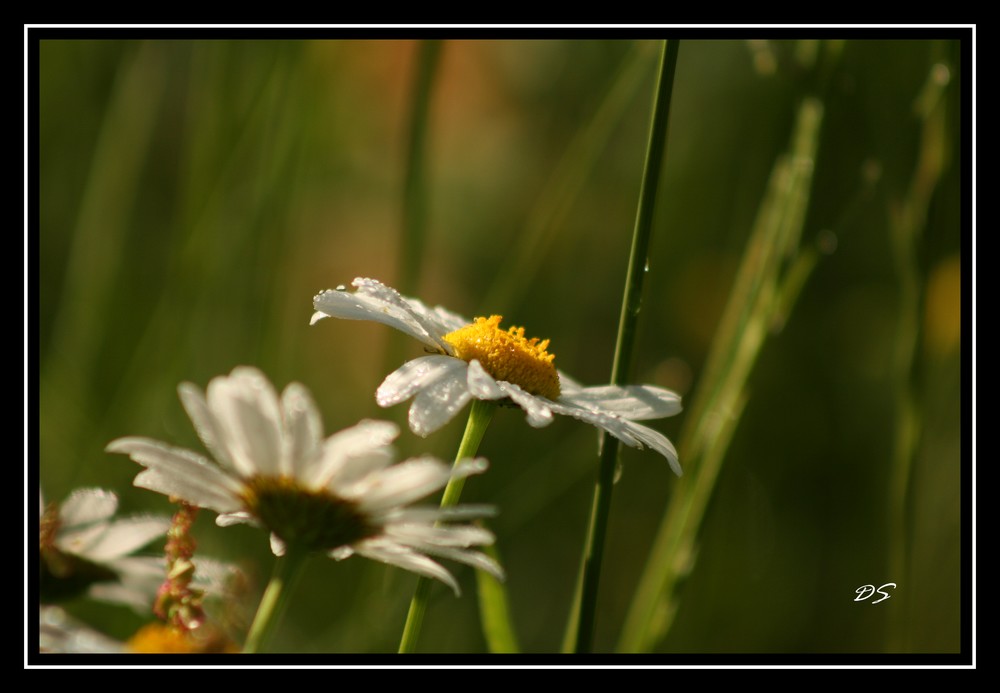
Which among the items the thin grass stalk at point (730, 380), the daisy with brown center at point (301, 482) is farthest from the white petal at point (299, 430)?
the thin grass stalk at point (730, 380)

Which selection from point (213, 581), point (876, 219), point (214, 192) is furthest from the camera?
point (876, 219)

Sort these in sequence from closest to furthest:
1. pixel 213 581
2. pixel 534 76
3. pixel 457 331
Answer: pixel 213 581 → pixel 457 331 → pixel 534 76

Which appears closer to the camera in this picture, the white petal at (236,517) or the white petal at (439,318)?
the white petal at (236,517)

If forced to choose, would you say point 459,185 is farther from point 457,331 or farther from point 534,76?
point 457,331

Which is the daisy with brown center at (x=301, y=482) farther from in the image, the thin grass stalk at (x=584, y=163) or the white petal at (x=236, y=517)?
the thin grass stalk at (x=584, y=163)

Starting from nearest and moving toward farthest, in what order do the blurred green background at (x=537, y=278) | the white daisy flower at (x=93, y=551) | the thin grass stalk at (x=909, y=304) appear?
the white daisy flower at (x=93, y=551) → the thin grass stalk at (x=909, y=304) → the blurred green background at (x=537, y=278)

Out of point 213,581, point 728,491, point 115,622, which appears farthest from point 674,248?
point 213,581

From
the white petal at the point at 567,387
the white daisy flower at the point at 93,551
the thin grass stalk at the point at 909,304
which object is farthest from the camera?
the thin grass stalk at the point at 909,304

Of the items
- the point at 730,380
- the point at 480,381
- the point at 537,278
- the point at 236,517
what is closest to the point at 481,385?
the point at 480,381
